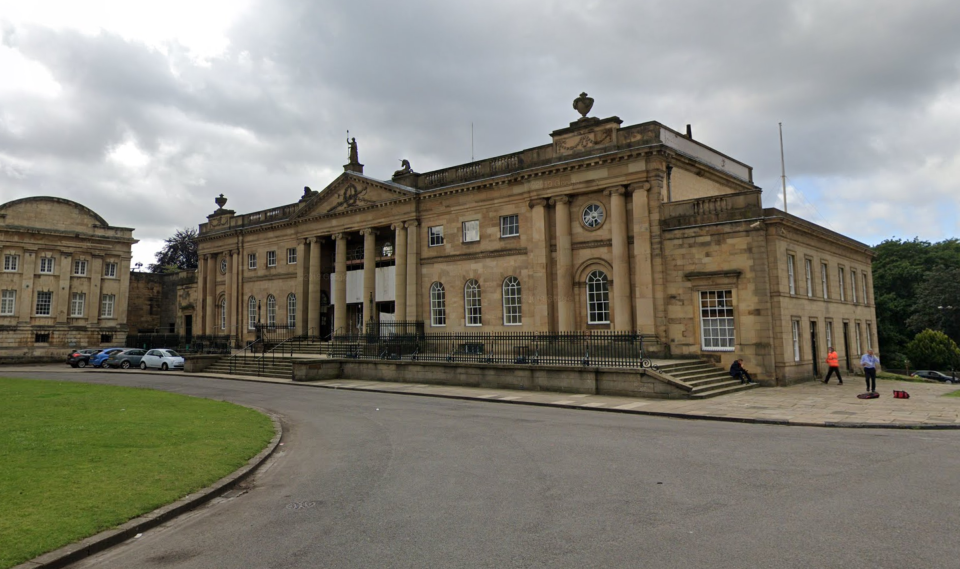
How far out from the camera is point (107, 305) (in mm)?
51750

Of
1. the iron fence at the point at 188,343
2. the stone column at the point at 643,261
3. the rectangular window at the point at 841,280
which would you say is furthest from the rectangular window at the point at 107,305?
the rectangular window at the point at 841,280

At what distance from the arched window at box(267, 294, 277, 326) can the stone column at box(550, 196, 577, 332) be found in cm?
2240

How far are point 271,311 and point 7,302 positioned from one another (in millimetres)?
21963

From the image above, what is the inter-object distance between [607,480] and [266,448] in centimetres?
639

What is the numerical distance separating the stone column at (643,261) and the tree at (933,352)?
39.3 metres

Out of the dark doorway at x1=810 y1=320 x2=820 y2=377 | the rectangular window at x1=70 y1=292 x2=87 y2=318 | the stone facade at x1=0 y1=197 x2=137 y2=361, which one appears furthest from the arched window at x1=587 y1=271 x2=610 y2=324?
the rectangular window at x1=70 y1=292 x2=87 y2=318

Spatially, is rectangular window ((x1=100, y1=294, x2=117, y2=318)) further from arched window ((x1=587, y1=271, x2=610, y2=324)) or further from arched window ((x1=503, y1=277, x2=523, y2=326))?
arched window ((x1=587, y1=271, x2=610, y2=324))

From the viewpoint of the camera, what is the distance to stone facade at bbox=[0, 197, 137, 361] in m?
46.9

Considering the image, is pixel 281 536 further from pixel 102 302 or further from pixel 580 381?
pixel 102 302

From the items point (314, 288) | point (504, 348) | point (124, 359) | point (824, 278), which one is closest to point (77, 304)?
point (124, 359)

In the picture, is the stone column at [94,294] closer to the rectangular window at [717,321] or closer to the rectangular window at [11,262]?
the rectangular window at [11,262]

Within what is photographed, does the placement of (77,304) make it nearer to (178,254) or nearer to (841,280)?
(178,254)

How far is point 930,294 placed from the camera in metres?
59.9

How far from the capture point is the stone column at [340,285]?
125 feet
